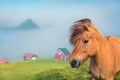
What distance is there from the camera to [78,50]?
23.7ft

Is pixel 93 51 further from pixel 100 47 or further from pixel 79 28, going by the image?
pixel 79 28

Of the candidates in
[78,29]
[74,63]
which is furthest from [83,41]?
[74,63]

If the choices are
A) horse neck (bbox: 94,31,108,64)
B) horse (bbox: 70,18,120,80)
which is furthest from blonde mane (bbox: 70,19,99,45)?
horse neck (bbox: 94,31,108,64)

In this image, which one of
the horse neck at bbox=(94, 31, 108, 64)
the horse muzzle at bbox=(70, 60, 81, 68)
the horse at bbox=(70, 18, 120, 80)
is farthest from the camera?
the horse neck at bbox=(94, 31, 108, 64)

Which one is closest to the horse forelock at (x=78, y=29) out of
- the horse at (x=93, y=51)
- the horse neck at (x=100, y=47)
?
the horse at (x=93, y=51)

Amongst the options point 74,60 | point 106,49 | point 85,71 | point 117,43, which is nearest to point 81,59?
point 74,60

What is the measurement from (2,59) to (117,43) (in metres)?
40.6

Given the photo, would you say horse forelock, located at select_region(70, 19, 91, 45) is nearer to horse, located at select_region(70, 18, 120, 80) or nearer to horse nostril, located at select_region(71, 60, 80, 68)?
horse, located at select_region(70, 18, 120, 80)

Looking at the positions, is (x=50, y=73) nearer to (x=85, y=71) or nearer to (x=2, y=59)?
(x=85, y=71)

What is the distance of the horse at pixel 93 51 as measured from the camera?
23.7 feet

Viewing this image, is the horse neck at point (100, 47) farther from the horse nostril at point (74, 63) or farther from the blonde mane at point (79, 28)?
the horse nostril at point (74, 63)

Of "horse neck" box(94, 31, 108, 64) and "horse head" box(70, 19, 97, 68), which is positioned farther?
"horse neck" box(94, 31, 108, 64)

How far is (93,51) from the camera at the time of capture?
7.34m

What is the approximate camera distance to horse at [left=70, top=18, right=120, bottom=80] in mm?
7220
